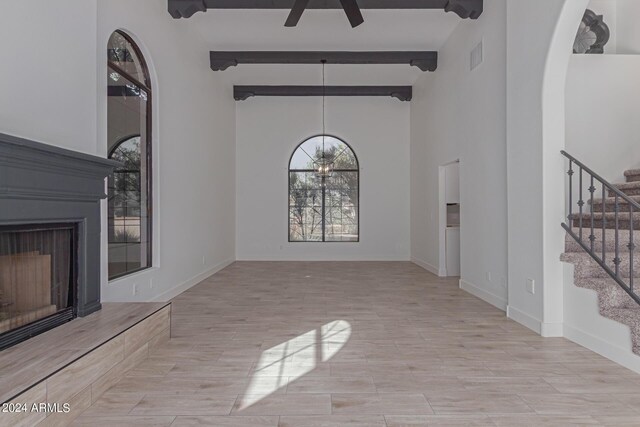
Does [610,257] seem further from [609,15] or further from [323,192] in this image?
[323,192]

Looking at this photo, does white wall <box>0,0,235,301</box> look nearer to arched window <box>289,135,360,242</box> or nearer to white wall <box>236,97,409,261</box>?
white wall <box>236,97,409,261</box>

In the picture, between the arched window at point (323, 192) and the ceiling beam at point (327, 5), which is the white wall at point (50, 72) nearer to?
the ceiling beam at point (327, 5)

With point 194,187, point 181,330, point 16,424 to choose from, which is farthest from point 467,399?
point 194,187

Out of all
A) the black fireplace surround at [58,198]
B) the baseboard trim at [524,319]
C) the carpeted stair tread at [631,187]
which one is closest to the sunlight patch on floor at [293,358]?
the black fireplace surround at [58,198]

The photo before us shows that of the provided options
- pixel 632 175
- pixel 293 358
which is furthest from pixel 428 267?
pixel 293 358

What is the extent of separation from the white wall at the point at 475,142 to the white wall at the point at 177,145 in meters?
3.92

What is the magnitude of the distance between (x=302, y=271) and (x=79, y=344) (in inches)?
218

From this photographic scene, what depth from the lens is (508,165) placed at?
167 inches

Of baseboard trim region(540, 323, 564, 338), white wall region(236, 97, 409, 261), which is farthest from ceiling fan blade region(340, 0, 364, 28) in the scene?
white wall region(236, 97, 409, 261)

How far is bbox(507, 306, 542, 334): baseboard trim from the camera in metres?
3.67

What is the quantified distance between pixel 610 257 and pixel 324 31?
15.7ft

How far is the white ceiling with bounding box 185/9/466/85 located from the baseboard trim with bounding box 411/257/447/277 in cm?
379

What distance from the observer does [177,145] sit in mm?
5617

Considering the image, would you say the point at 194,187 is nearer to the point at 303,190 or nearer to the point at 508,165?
the point at 303,190
